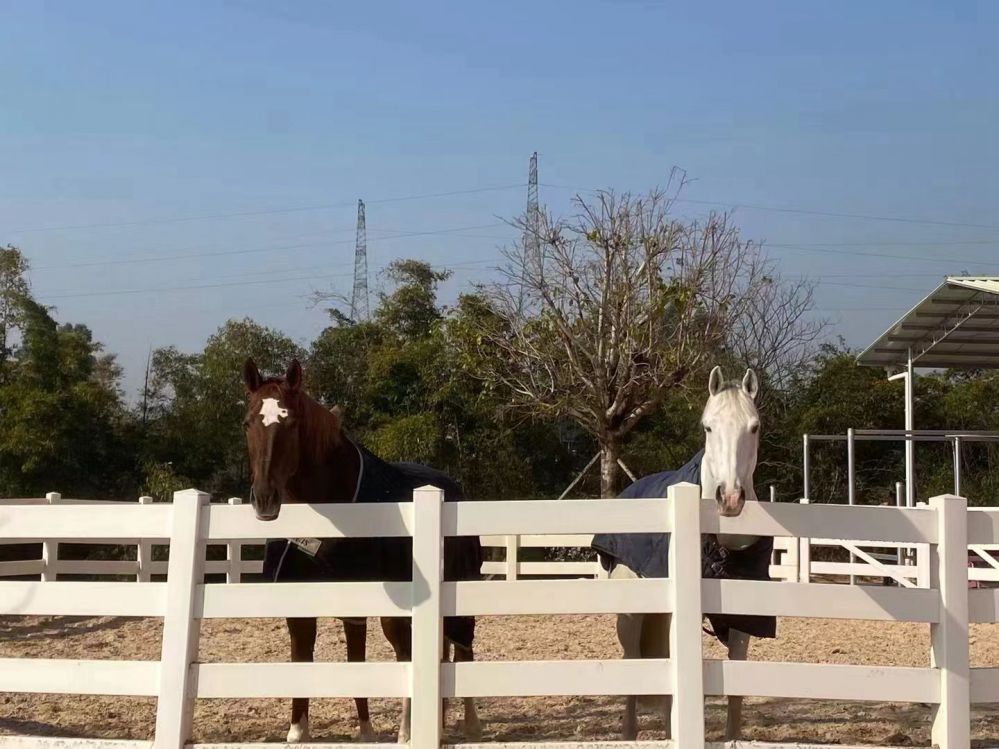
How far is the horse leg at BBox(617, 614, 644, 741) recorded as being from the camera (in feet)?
15.8

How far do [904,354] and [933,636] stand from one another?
42.7ft

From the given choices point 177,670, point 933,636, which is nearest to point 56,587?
point 177,670

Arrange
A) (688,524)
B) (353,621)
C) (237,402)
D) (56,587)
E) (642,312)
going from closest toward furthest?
1. (688,524)
2. (56,587)
3. (353,621)
4. (642,312)
5. (237,402)

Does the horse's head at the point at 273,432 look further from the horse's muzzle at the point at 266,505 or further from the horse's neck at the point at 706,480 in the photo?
the horse's neck at the point at 706,480

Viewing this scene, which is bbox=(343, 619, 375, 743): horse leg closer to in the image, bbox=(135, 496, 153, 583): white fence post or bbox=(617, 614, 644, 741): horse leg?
bbox=(617, 614, 644, 741): horse leg

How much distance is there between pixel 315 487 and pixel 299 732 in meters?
1.18

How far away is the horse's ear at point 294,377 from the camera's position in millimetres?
4301

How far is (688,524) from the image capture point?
12.3 ft


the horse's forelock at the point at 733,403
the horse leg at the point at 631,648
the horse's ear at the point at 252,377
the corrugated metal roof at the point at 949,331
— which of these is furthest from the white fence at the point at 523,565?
the horse's ear at the point at 252,377

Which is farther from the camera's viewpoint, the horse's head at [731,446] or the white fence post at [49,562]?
the white fence post at [49,562]

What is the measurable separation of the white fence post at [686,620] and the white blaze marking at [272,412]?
1655 millimetres

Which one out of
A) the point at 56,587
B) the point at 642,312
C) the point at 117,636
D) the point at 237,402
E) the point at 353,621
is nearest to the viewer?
the point at 56,587

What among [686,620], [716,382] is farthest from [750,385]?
[686,620]

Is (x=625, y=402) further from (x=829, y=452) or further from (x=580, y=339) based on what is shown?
(x=829, y=452)
